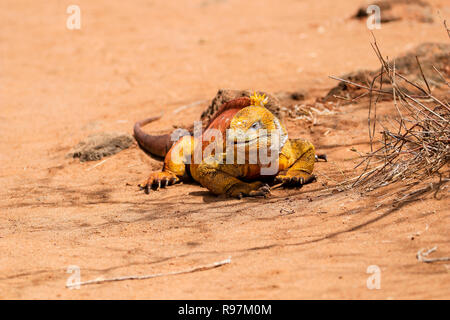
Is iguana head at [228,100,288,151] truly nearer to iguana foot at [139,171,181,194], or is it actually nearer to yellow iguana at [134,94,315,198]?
yellow iguana at [134,94,315,198]

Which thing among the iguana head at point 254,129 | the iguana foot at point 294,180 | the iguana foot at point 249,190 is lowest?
the iguana foot at point 249,190

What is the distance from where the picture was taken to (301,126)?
6.78 metres

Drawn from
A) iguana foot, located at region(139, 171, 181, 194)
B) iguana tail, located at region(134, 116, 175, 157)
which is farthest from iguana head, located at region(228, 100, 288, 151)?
iguana tail, located at region(134, 116, 175, 157)

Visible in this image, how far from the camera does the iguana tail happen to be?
21.2ft

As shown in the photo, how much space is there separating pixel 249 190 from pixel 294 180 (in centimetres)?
41

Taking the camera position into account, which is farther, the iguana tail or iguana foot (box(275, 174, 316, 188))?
→ the iguana tail

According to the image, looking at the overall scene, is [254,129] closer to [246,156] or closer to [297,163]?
[246,156]

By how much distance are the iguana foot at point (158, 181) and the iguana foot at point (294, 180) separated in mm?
1169

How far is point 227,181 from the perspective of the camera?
17.1 ft

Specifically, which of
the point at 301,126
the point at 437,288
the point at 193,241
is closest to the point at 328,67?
the point at 301,126

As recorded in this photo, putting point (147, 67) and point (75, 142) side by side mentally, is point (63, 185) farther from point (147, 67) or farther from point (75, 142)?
point (147, 67)

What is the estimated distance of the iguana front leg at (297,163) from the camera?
5176mm

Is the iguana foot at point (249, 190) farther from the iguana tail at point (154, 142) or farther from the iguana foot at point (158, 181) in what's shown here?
the iguana tail at point (154, 142)

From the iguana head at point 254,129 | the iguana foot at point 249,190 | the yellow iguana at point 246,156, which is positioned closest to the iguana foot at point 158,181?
the yellow iguana at point 246,156
